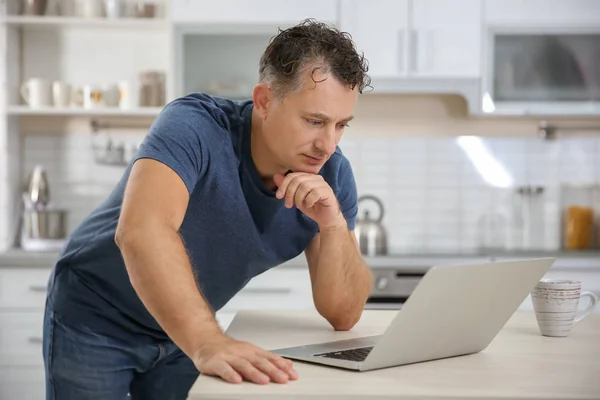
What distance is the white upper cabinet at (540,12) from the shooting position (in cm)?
396

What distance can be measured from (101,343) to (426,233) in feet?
8.84

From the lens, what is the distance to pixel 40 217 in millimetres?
4008

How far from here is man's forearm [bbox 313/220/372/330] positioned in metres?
1.71

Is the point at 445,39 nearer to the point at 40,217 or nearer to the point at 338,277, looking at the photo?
the point at 40,217

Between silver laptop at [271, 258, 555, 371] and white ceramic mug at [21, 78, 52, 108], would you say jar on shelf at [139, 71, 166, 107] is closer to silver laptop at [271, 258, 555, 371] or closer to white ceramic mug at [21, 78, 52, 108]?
white ceramic mug at [21, 78, 52, 108]

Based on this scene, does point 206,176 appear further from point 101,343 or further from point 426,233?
point 426,233

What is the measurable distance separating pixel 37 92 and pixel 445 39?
6.04 feet

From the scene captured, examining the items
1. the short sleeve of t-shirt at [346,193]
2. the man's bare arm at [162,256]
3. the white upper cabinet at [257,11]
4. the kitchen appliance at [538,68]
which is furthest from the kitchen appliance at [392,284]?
the man's bare arm at [162,256]

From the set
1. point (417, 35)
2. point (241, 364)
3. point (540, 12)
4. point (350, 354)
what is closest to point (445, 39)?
point (417, 35)

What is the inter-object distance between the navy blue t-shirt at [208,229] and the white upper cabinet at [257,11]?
7.15 feet

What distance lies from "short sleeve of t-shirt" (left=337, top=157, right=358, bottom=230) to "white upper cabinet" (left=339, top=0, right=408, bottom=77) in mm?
2144

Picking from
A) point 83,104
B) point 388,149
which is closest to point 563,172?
point 388,149

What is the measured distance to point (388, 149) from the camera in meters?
4.35

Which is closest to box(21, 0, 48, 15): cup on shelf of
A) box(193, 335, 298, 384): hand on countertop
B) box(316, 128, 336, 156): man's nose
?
box(316, 128, 336, 156): man's nose
